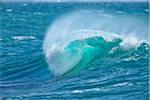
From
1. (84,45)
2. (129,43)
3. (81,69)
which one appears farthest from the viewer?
(129,43)

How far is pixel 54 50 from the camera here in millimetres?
14883

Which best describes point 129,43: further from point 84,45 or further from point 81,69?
point 84,45

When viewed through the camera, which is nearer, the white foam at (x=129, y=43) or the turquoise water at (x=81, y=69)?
the turquoise water at (x=81, y=69)

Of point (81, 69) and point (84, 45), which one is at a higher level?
point (84, 45)

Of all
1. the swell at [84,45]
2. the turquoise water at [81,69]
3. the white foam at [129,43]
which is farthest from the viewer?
the white foam at [129,43]

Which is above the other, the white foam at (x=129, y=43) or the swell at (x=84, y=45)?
the swell at (x=84, y=45)

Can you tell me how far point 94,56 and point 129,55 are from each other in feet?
12.7

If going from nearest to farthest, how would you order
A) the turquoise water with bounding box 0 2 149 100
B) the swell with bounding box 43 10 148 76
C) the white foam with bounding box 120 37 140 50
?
the turquoise water with bounding box 0 2 149 100
the swell with bounding box 43 10 148 76
the white foam with bounding box 120 37 140 50

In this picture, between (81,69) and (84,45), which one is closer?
(84,45)

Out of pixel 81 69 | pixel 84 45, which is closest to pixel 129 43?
pixel 81 69

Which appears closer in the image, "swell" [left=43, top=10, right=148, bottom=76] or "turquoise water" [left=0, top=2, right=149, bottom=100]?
"turquoise water" [left=0, top=2, right=149, bottom=100]

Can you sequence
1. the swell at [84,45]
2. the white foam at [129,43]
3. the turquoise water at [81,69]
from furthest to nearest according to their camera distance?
the white foam at [129,43] < the swell at [84,45] < the turquoise water at [81,69]

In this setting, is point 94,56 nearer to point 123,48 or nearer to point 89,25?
point 123,48

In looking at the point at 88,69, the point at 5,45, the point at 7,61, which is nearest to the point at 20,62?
the point at 7,61
